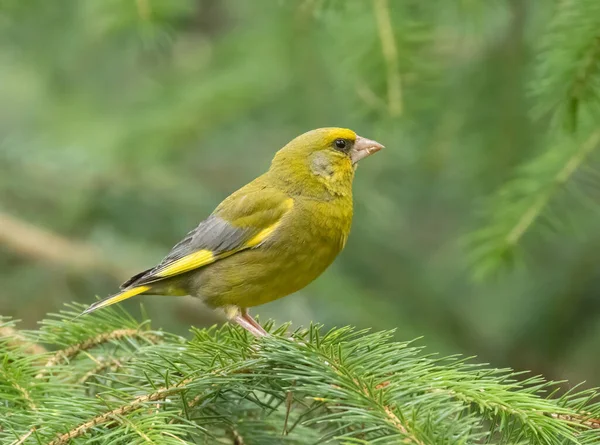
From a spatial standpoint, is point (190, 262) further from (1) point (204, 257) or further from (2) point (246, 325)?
(2) point (246, 325)

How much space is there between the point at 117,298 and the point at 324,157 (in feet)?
4.09

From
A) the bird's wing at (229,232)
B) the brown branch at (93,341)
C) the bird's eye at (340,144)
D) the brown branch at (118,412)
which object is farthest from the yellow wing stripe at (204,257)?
the brown branch at (118,412)

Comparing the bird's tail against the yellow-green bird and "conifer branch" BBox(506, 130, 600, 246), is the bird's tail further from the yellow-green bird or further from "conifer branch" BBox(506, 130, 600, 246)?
"conifer branch" BBox(506, 130, 600, 246)

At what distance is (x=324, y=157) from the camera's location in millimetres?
4000

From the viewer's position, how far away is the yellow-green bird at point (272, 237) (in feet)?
11.5

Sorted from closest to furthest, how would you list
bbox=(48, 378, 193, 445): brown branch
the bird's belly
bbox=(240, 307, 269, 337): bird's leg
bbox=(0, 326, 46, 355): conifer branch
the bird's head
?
bbox=(48, 378, 193, 445): brown branch → bbox=(0, 326, 46, 355): conifer branch → bbox=(240, 307, 269, 337): bird's leg → the bird's belly → the bird's head

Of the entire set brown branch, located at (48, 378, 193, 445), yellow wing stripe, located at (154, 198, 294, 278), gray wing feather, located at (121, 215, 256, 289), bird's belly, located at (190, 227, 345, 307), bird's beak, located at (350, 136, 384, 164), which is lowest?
brown branch, located at (48, 378, 193, 445)

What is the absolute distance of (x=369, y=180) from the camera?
5.10 metres

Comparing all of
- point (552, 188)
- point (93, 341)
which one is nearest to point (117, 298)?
point (93, 341)

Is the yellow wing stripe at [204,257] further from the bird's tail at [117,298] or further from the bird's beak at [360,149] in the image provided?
the bird's beak at [360,149]

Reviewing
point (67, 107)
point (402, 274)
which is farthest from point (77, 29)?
point (402, 274)

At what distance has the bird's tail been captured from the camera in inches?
119

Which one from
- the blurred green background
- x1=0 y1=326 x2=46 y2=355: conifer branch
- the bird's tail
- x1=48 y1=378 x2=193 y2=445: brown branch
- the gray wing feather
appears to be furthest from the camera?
the blurred green background

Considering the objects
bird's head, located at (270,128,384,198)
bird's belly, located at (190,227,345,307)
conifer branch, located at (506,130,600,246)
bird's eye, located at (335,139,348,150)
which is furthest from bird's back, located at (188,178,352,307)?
conifer branch, located at (506,130,600,246)
